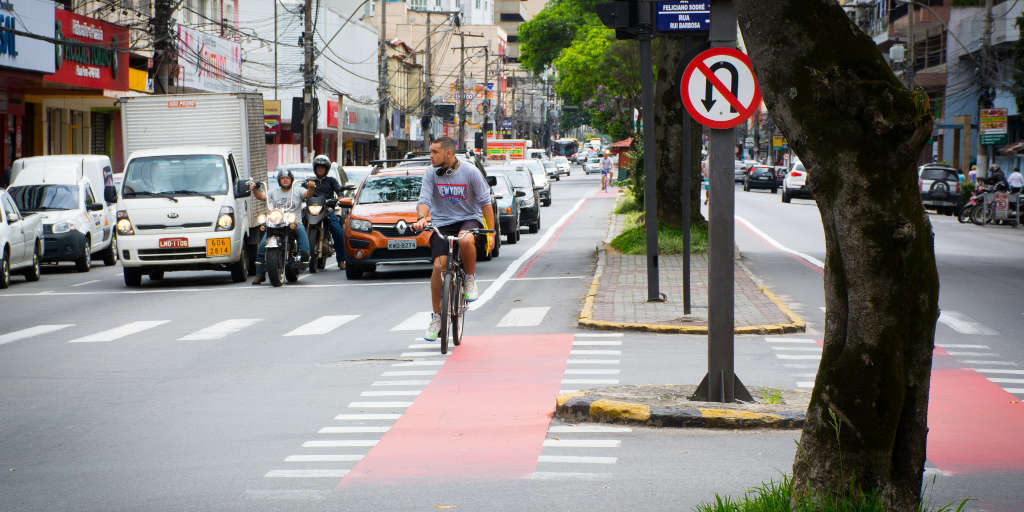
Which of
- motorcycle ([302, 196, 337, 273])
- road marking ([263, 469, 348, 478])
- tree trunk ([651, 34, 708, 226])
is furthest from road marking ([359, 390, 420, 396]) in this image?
tree trunk ([651, 34, 708, 226])

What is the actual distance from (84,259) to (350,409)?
1690 centimetres

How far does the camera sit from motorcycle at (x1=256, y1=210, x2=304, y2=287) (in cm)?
1933

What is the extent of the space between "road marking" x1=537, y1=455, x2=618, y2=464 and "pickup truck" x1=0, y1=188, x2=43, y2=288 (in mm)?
15588

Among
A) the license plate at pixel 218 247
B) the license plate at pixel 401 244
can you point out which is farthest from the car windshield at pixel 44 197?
the license plate at pixel 401 244

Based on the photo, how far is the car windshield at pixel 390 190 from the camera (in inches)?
832

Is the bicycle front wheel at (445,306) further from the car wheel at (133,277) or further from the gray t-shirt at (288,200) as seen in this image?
the car wheel at (133,277)

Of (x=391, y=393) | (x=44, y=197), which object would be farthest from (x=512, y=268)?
(x=391, y=393)

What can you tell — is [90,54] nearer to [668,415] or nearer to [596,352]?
[596,352]

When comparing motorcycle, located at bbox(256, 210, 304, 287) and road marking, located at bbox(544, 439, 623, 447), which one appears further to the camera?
motorcycle, located at bbox(256, 210, 304, 287)

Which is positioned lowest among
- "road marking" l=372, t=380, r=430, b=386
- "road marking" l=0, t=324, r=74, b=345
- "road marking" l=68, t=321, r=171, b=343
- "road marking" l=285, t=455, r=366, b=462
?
"road marking" l=0, t=324, r=74, b=345

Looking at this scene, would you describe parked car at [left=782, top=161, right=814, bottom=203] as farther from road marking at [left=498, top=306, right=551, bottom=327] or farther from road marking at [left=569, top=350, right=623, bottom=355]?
road marking at [left=569, top=350, right=623, bottom=355]

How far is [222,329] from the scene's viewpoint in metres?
14.2

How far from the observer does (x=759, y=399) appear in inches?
345

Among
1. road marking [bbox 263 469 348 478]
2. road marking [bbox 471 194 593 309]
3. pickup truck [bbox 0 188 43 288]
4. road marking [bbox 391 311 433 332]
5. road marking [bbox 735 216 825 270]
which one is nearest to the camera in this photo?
road marking [bbox 263 469 348 478]
